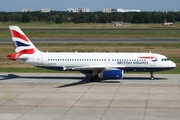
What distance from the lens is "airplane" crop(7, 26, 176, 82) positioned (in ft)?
149

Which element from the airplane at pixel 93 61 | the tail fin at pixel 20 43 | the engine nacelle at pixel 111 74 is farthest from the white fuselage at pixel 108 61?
the engine nacelle at pixel 111 74

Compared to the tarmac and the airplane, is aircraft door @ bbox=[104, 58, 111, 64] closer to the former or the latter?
the airplane

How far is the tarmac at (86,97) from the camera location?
3133 cm

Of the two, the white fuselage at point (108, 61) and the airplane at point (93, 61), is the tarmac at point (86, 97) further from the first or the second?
the white fuselage at point (108, 61)

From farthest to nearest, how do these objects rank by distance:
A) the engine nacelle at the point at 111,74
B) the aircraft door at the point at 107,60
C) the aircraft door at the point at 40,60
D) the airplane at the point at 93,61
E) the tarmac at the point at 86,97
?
the aircraft door at the point at 40,60 → the aircraft door at the point at 107,60 → the airplane at the point at 93,61 → the engine nacelle at the point at 111,74 → the tarmac at the point at 86,97

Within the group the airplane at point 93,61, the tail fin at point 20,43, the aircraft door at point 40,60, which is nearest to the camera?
the airplane at point 93,61

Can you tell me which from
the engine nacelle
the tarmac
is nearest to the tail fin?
the tarmac

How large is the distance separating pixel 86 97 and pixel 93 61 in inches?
350

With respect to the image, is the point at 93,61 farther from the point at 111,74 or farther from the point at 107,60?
the point at 111,74

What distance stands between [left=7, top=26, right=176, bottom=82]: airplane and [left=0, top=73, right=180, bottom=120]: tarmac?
1473mm

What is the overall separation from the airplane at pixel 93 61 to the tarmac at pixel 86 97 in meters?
1.47

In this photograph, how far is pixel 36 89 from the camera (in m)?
41.8

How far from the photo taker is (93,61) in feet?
151

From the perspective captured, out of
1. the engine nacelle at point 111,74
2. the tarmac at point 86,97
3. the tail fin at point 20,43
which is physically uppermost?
the tail fin at point 20,43
